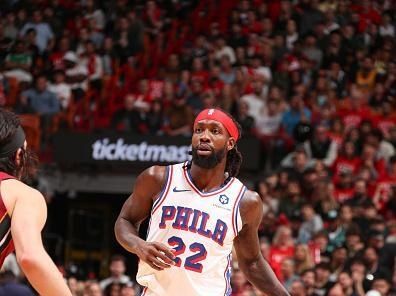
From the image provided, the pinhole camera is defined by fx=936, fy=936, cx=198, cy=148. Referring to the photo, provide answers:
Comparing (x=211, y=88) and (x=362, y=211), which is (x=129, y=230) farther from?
(x=211, y=88)

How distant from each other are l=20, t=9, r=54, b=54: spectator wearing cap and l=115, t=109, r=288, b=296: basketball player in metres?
11.2

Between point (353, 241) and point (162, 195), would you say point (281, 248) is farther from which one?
point (162, 195)

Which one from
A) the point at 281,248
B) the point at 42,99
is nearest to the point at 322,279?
the point at 281,248

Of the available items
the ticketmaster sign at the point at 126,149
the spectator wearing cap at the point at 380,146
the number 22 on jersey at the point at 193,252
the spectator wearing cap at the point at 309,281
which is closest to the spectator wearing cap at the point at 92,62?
the ticketmaster sign at the point at 126,149

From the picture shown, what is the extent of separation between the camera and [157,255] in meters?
5.02

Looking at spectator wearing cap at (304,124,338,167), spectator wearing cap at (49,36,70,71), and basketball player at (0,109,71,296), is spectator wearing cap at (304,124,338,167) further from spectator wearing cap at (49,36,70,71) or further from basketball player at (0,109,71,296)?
basketball player at (0,109,71,296)

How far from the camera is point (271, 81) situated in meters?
14.6

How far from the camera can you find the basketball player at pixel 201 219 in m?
5.48

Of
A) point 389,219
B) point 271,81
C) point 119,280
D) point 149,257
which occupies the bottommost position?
point 119,280

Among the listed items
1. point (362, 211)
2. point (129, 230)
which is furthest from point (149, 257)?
point (362, 211)

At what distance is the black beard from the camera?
5.62 m

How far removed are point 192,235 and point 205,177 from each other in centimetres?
40

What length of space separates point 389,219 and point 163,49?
19.8 ft

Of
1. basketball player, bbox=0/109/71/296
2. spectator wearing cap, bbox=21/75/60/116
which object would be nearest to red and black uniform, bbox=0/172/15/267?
basketball player, bbox=0/109/71/296
